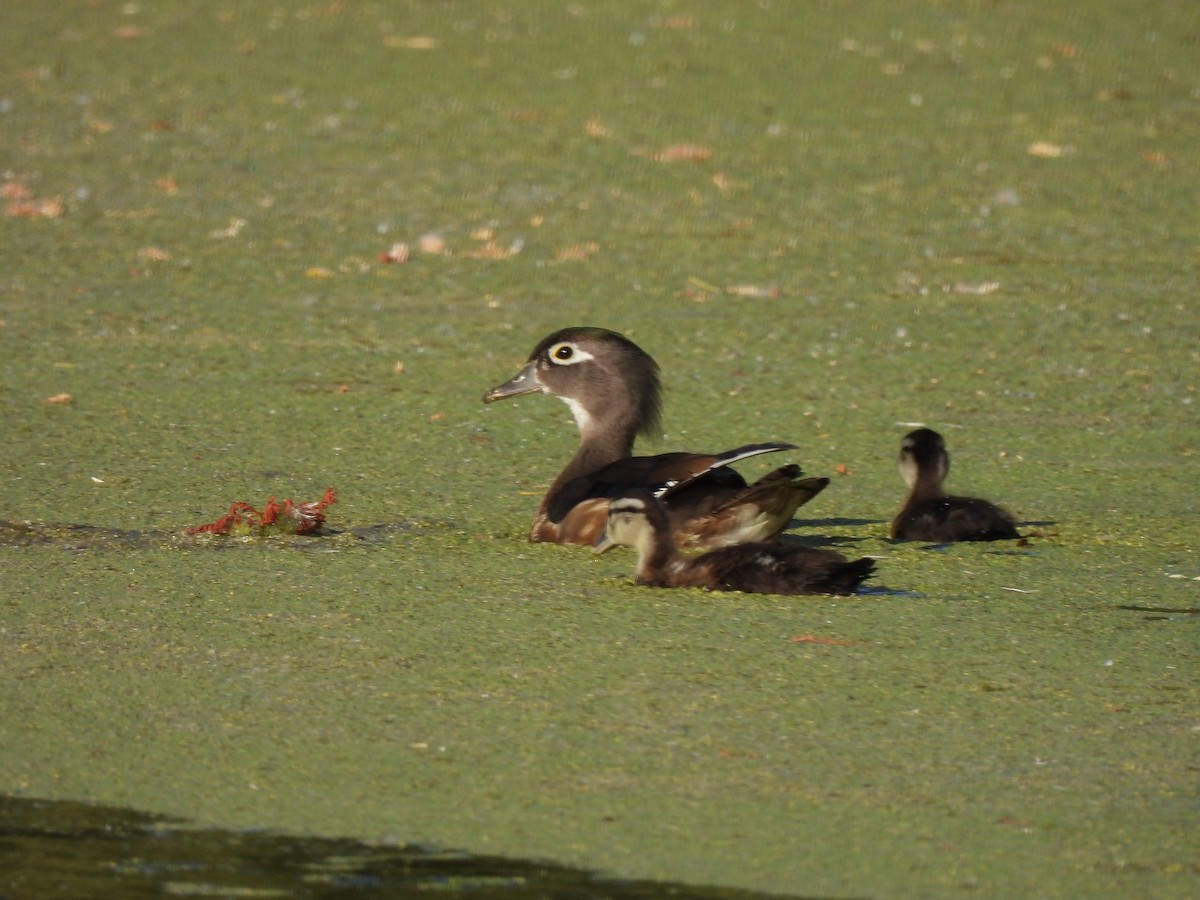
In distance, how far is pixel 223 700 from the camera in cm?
510

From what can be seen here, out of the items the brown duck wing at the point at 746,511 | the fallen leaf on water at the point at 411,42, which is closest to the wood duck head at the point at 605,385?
the brown duck wing at the point at 746,511

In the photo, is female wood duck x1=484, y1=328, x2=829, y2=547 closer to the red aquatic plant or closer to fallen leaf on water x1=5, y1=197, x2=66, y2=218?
the red aquatic plant

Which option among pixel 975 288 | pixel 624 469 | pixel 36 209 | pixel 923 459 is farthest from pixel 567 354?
pixel 36 209

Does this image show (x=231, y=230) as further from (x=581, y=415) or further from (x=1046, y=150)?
(x=1046, y=150)

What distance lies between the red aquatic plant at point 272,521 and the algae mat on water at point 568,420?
0.10 metres

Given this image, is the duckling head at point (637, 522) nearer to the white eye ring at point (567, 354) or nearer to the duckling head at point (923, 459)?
the duckling head at point (923, 459)

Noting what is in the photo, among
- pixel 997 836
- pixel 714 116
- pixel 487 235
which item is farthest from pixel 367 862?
pixel 714 116

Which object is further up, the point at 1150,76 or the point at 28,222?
the point at 1150,76

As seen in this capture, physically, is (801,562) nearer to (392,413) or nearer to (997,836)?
(997,836)

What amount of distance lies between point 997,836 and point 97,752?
1.99 metres

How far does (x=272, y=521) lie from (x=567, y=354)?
162 centimetres

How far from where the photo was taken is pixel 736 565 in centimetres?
625

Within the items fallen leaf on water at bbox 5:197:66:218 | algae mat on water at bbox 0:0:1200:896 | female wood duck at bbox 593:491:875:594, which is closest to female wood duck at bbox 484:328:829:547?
algae mat on water at bbox 0:0:1200:896

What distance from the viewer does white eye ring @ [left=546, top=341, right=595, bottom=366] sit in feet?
26.1
